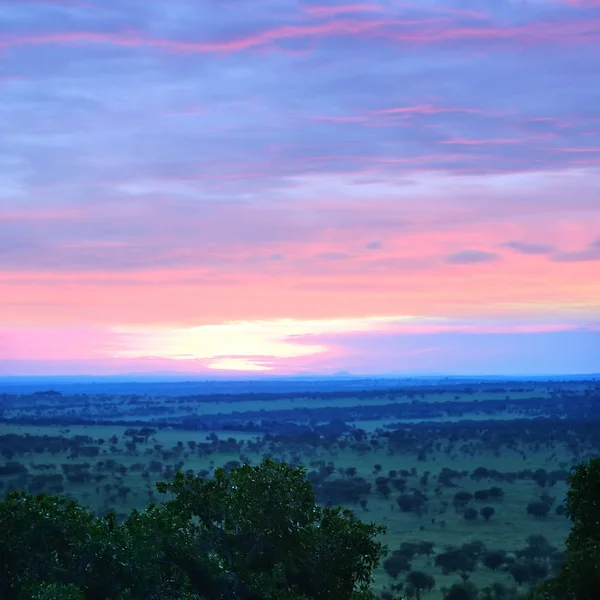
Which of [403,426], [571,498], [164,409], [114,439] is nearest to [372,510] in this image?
[571,498]

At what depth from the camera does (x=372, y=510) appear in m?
56.2

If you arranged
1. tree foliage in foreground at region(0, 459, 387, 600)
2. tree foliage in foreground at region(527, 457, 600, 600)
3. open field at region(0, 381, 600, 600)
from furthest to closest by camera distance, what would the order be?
open field at region(0, 381, 600, 600) → tree foliage in foreground at region(0, 459, 387, 600) → tree foliage in foreground at region(527, 457, 600, 600)

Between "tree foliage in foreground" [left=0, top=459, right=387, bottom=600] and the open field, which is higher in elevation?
"tree foliage in foreground" [left=0, top=459, right=387, bottom=600]

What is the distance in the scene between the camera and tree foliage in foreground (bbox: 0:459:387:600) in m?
18.5

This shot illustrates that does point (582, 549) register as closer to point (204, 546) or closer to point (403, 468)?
point (204, 546)

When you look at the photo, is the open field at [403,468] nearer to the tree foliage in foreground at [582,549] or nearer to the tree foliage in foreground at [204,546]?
the tree foliage in foreground at [582,549]

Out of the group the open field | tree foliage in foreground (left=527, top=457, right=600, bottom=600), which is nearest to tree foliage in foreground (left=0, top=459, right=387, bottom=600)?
tree foliage in foreground (left=527, top=457, right=600, bottom=600)

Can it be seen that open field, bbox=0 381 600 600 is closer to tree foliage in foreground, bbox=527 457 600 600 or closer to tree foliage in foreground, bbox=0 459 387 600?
tree foliage in foreground, bbox=527 457 600 600

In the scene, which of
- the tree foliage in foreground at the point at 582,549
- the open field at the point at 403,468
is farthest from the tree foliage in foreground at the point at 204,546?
the open field at the point at 403,468

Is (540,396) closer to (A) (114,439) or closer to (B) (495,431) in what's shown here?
(B) (495,431)

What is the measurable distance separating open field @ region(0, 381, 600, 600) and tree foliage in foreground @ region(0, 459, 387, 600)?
17198mm

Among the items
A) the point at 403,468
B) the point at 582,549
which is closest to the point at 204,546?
the point at 582,549

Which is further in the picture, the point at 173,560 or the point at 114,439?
the point at 114,439

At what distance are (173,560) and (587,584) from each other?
8.27 m
